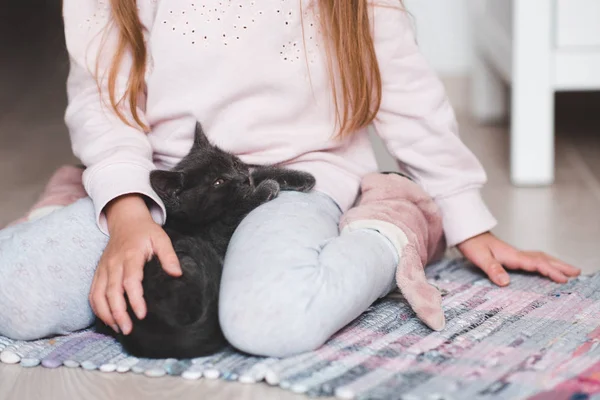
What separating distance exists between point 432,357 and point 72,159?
1.24 meters

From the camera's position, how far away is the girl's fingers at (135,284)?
0.93m

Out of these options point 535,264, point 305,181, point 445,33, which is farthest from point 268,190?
point 445,33

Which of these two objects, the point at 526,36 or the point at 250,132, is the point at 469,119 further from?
the point at 250,132

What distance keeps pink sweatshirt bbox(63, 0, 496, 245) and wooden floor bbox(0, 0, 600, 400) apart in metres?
0.24

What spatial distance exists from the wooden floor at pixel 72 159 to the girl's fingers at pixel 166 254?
116 mm

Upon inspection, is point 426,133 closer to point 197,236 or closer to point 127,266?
point 197,236

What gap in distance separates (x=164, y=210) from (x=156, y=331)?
177mm

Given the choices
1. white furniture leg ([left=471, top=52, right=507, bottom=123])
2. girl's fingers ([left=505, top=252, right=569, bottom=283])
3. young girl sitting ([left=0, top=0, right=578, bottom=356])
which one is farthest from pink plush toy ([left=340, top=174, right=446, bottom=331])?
white furniture leg ([left=471, top=52, right=507, bottom=123])

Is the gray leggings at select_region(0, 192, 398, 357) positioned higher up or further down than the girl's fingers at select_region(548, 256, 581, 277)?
higher up

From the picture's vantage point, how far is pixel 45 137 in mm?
2174

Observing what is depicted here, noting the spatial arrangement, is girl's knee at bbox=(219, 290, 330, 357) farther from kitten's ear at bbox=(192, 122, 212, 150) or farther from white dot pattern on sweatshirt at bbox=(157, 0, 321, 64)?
white dot pattern on sweatshirt at bbox=(157, 0, 321, 64)

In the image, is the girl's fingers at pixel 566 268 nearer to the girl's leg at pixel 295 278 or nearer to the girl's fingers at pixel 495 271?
the girl's fingers at pixel 495 271

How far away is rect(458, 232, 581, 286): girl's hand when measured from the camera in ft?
3.87

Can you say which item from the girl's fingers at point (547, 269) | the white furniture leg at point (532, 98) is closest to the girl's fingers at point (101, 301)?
the girl's fingers at point (547, 269)
